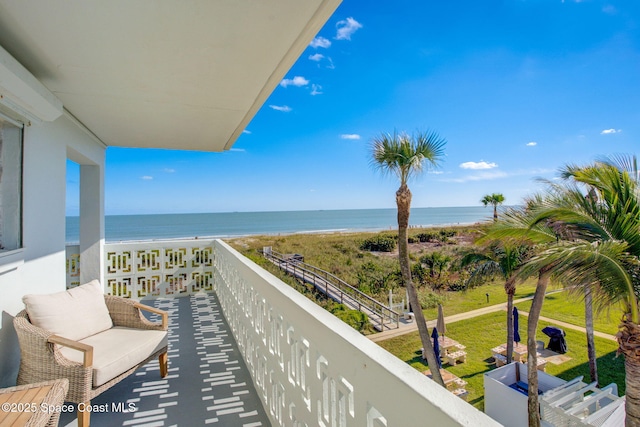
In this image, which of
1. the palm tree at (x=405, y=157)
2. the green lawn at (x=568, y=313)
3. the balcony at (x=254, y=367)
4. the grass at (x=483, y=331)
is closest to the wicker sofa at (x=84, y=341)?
the balcony at (x=254, y=367)

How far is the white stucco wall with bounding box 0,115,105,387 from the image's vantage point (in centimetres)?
214

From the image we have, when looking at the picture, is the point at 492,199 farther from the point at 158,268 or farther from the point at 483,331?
the point at 158,268

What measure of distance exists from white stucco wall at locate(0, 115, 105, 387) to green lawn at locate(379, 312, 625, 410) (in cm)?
788

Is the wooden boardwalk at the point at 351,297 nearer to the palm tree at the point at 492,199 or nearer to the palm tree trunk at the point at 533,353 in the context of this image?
the palm tree trunk at the point at 533,353

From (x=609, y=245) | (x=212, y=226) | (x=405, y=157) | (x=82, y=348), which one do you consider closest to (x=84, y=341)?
(x=82, y=348)

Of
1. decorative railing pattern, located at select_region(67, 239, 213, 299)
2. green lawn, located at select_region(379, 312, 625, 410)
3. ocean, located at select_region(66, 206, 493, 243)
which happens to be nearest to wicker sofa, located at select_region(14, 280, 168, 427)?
decorative railing pattern, located at select_region(67, 239, 213, 299)

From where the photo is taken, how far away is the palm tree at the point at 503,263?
8055 millimetres

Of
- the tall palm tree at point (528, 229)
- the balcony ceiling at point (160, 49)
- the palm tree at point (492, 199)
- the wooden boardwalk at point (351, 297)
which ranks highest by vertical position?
the palm tree at point (492, 199)

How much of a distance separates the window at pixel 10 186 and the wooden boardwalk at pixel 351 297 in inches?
383

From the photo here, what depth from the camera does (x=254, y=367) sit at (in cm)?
247

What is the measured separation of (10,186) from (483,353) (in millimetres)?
11237

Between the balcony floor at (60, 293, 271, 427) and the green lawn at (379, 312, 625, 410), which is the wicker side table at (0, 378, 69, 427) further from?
the green lawn at (379, 312, 625, 410)

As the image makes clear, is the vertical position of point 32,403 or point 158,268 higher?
point 158,268

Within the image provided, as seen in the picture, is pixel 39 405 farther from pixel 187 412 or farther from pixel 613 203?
pixel 613 203
